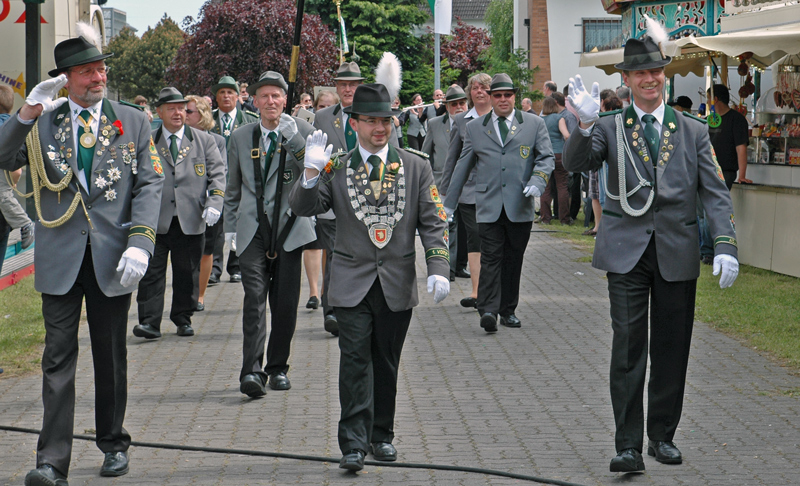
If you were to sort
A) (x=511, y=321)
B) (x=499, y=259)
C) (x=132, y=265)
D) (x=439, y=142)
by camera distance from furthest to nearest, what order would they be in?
(x=439, y=142) → (x=511, y=321) → (x=499, y=259) → (x=132, y=265)

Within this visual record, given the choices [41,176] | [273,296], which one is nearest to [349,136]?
[273,296]

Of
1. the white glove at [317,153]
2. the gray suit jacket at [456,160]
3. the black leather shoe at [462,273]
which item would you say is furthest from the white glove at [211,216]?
the black leather shoe at [462,273]

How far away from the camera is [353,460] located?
535 cm

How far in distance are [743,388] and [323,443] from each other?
3055 mm

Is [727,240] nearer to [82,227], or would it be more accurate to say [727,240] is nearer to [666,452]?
[666,452]

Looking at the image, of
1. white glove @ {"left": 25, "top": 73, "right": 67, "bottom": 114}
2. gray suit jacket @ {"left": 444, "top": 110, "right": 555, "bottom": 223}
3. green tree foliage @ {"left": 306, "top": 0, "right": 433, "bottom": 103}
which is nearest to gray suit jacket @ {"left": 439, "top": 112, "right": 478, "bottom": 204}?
gray suit jacket @ {"left": 444, "top": 110, "right": 555, "bottom": 223}

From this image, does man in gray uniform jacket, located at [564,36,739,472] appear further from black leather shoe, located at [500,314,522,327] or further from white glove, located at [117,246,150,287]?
black leather shoe, located at [500,314,522,327]

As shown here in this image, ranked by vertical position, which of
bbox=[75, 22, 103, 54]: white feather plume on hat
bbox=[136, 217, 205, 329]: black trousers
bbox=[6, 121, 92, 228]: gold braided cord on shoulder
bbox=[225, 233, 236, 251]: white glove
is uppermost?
bbox=[75, 22, 103, 54]: white feather plume on hat

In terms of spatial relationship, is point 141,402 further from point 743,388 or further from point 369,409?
point 743,388

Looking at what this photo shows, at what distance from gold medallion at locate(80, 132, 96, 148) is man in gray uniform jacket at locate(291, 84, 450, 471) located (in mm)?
1021

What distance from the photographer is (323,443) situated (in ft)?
19.6

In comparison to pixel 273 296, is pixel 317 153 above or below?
above

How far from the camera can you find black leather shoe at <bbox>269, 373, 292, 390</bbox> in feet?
24.2

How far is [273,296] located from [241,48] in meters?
28.5
